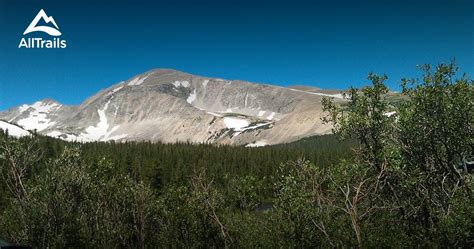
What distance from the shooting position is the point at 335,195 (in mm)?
29844

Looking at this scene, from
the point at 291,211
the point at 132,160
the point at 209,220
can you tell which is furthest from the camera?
the point at 132,160

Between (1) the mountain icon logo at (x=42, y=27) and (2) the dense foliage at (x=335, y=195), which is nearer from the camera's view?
(2) the dense foliage at (x=335, y=195)

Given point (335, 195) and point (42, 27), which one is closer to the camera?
point (335, 195)

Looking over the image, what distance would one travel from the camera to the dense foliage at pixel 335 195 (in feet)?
81.3

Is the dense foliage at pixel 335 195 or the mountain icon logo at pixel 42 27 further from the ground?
the mountain icon logo at pixel 42 27

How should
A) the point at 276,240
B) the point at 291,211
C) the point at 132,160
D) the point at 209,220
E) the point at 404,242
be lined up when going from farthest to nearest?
the point at 132,160, the point at 209,220, the point at 276,240, the point at 291,211, the point at 404,242

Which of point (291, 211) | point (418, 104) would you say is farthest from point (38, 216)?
point (418, 104)

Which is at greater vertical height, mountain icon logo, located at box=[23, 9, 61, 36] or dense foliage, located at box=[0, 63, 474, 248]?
mountain icon logo, located at box=[23, 9, 61, 36]

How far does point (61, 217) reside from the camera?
41188mm

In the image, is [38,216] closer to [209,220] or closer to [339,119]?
[209,220]

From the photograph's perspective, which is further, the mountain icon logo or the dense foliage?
the mountain icon logo

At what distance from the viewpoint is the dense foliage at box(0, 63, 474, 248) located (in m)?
24.8

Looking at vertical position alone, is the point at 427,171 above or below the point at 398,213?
above

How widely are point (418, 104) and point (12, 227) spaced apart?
188ft
